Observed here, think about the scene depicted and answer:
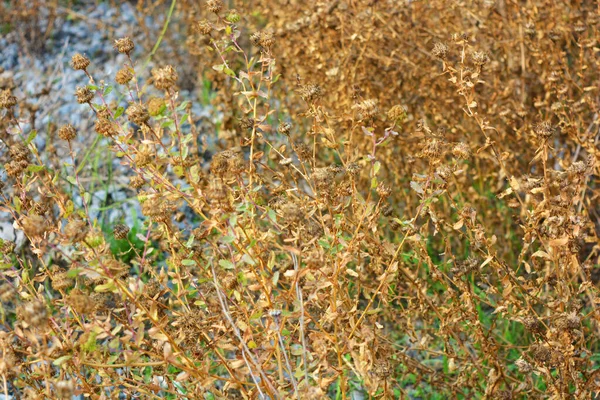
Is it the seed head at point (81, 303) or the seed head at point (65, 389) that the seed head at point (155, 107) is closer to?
the seed head at point (81, 303)

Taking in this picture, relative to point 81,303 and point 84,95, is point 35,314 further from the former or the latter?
point 84,95

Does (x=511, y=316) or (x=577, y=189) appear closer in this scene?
(x=577, y=189)

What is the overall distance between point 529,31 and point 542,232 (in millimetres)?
772

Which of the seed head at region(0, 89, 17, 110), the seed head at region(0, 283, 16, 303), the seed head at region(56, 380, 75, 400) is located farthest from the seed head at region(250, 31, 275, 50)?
the seed head at region(56, 380, 75, 400)

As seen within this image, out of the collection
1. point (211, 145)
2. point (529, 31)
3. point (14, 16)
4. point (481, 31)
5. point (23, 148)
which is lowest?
point (211, 145)

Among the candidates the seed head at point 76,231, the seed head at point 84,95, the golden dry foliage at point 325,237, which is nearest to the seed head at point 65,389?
the golden dry foliage at point 325,237

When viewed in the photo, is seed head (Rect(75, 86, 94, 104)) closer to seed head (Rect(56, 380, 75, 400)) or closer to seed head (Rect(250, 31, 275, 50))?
seed head (Rect(250, 31, 275, 50))

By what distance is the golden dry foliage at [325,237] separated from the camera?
1.63 metres

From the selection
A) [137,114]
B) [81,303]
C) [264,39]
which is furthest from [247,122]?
[81,303]

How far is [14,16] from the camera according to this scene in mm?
5523

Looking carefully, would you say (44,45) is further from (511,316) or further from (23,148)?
(511,316)

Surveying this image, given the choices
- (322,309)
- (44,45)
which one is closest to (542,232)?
(322,309)

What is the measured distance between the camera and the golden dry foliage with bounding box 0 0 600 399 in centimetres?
163

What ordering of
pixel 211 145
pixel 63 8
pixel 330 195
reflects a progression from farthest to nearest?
1. pixel 63 8
2. pixel 211 145
3. pixel 330 195
